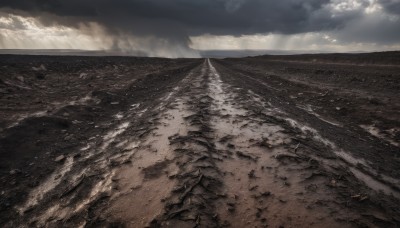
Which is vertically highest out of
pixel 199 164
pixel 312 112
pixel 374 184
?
pixel 199 164

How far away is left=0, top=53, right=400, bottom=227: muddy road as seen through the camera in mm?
3748

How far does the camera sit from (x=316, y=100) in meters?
11.9

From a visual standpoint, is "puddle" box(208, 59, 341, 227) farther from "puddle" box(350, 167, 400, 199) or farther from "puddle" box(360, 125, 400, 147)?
"puddle" box(360, 125, 400, 147)

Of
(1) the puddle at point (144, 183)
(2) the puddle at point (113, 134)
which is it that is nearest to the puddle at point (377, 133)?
(1) the puddle at point (144, 183)

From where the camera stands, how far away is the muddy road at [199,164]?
3.75 m

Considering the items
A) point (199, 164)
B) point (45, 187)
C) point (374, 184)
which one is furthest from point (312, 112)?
point (45, 187)

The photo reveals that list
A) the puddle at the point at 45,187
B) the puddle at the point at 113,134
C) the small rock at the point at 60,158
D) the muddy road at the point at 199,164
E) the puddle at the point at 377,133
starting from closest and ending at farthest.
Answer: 1. the muddy road at the point at 199,164
2. the puddle at the point at 45,187
3. the small rock at the point at 60,158
4. the puddle at the point at 113,134
5. the puddle at the point at 377,133

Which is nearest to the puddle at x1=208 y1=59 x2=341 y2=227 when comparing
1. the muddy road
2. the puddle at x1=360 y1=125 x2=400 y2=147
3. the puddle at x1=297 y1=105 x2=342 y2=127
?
the muddy road

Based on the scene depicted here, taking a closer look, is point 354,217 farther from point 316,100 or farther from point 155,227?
point 316,100

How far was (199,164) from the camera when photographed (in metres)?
5.03

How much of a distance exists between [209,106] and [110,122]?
312 cm

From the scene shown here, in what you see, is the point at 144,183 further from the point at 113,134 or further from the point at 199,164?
the point at 113,134

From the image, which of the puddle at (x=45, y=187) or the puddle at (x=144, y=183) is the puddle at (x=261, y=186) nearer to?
the puddle at (x=144, y=183)

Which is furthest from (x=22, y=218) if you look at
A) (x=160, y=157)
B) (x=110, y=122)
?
(x=110, y=122)
